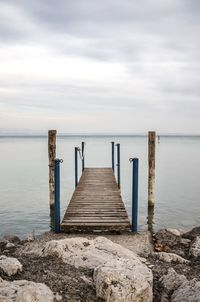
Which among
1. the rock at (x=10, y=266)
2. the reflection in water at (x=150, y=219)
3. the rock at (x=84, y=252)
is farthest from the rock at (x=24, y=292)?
the reflection in water at (x=150, y=219)

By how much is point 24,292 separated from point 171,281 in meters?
2.31

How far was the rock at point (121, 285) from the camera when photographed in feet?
16.1

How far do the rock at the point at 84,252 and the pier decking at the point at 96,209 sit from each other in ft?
5.79

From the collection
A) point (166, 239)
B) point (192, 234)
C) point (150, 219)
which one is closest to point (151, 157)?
point (150, 219)

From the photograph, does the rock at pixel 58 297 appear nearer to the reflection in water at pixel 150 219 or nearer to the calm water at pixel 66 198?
the calm water at pixel 66 198

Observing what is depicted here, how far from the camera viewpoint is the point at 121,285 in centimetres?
498

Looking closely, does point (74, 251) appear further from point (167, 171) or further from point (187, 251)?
point (167, 171)

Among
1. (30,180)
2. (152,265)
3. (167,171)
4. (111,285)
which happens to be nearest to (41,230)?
(152,265)

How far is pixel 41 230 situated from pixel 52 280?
8.95 metres

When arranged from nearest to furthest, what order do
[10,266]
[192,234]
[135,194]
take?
[10,266], [135,194], [192,234]

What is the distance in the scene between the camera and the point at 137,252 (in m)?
7.62

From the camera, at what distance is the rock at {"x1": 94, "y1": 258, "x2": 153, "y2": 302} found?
16.1 ft

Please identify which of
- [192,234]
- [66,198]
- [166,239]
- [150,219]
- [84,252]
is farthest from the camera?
[66,198]

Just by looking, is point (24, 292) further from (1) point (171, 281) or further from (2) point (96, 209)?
(2) point (96, 209)
